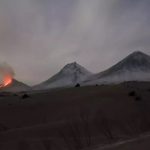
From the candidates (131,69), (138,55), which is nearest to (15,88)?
(131,69)

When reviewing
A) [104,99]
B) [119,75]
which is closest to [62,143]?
[104,99]

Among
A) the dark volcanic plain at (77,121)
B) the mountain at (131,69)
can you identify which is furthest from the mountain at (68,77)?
the dark volcanic plain at (77,121)

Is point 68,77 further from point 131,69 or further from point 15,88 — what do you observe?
point 131,69

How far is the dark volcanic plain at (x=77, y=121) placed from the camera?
22.9m

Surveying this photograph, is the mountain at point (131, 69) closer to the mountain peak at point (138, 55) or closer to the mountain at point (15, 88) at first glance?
the mountain peak at point (138, 55)

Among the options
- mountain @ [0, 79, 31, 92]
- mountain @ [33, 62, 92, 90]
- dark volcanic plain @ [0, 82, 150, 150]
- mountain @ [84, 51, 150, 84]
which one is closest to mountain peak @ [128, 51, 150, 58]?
mountain @ [84, 51, 150, 84]

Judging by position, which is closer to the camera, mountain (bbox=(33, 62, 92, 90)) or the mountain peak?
the mountain peak

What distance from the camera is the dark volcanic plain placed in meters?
22.9

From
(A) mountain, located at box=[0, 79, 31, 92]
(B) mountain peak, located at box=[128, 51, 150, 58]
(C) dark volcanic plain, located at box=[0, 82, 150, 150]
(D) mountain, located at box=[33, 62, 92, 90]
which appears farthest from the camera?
(D) mountain, located at box=[33, 62, 92, 90]

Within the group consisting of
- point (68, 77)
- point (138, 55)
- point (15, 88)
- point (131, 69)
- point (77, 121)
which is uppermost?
point (138, 55)

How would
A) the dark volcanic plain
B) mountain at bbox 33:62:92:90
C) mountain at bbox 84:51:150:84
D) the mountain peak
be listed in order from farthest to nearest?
mountain at bbox 33:62:92:90
the mountain peak
mountain at bbox 84:51:150:84
the dark volcanic plain

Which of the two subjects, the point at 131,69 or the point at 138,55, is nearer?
the point at 131,69

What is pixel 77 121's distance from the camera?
2734cm

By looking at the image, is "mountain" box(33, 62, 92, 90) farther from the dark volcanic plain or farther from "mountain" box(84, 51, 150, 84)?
the dark volcanic plain
